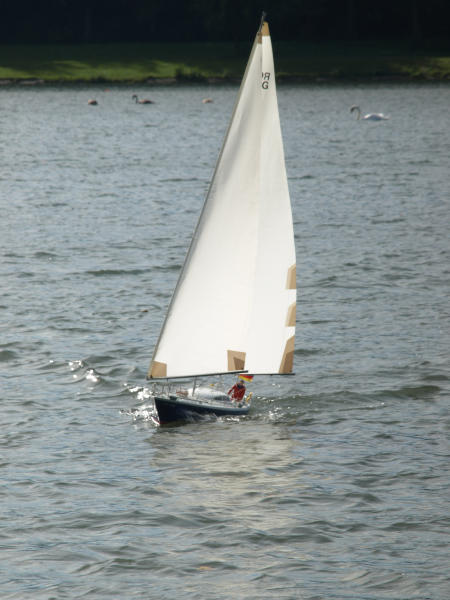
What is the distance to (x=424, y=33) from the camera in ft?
554

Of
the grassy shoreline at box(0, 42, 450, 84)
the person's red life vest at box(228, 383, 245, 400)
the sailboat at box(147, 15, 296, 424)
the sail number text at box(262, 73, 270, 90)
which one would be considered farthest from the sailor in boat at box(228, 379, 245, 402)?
the grassy shoreline at box(0, 42, 450, 84)

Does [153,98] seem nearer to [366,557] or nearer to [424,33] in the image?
[424,33]

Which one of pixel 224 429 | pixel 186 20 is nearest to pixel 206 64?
pixel 186 20

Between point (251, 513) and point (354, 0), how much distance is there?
15846 cm

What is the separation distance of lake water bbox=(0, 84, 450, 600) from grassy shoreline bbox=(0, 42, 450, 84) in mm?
89591

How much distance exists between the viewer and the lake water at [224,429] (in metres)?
17.9

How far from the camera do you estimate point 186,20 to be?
17125cm

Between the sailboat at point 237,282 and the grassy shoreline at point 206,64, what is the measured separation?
4792 inches

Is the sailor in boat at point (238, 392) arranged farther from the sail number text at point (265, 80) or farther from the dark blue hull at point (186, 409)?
the sail number text at point (265, 80)

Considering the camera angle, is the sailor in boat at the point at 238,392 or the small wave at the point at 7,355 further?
the small wave at the point at 7,355

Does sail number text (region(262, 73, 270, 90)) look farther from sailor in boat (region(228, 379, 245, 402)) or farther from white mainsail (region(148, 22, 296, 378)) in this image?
sailor in boat (region(228, 379, 245, 402))

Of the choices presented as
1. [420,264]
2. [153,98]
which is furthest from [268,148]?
[153,98]

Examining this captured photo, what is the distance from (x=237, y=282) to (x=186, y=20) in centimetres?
15337

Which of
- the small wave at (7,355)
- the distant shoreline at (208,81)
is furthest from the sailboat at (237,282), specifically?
the distant shoreline at (208,81)
